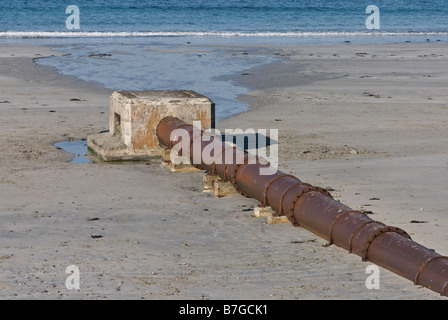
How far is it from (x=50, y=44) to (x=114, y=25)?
12598 mm

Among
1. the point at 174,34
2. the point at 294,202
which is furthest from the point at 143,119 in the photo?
the point at 174,34

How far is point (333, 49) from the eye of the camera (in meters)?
31.2

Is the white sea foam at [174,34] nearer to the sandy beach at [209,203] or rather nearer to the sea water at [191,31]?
the sea water at [191,31]

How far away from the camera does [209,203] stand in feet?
33.4

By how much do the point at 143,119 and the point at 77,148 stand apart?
59.5 inches

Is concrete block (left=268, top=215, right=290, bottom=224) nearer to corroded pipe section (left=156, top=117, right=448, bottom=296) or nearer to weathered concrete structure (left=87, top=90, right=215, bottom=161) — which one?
corroded pipe section (left=156, top=117, right=448, bottom=296)

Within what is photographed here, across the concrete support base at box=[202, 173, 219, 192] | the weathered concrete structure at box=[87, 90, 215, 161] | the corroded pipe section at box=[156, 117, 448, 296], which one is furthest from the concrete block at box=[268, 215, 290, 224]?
the weathered concrete structure at box=[87, 90, 215, 161]

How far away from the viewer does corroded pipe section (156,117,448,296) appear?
7.23 metres

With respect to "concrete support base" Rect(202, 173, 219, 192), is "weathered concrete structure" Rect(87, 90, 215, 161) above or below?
above

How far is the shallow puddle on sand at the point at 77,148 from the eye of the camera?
12.8 meters

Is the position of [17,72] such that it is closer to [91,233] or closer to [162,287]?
[91,233]

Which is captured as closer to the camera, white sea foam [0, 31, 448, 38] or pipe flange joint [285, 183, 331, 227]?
pipe flange joint [285, 183, 331, 227]

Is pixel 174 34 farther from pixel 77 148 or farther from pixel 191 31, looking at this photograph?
pixel 77 148

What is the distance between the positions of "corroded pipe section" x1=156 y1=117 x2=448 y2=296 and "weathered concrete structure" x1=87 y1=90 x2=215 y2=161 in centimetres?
129
